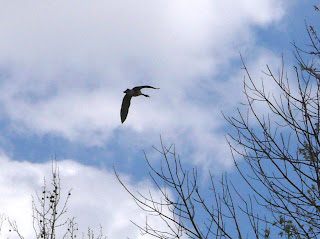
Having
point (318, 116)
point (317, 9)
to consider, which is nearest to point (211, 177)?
point (318, 116)

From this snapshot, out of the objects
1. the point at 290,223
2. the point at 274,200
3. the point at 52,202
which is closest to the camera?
the point at 274,200

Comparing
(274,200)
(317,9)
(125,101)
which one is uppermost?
(125,101)

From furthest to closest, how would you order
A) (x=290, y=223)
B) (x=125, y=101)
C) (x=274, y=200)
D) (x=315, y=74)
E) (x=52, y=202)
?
(x=52, y=202) < (x=125, y=101) < (x=290, y=223) < (x=315, y=74) < (x=274, y=200)

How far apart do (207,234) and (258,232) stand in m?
0.52

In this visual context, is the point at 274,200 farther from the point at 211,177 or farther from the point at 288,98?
the point at 288,98

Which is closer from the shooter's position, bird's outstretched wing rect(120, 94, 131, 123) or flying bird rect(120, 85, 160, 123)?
flying bird rect(120, 85, 160, 123)

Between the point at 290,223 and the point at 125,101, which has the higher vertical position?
the point at 125,101

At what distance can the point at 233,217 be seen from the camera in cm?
490

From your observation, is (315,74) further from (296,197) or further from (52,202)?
(52,202)

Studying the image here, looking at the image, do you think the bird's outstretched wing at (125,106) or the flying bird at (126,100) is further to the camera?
the bird's outstretched wing at (125,106)

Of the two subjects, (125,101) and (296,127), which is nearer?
(296,127)

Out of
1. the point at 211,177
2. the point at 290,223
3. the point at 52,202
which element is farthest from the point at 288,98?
the point at 52,202

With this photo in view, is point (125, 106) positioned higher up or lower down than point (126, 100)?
lower down

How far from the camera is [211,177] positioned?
17.3 feet
